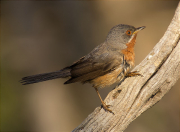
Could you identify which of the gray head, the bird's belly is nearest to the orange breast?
the gray head

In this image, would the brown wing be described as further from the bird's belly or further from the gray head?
the gray head

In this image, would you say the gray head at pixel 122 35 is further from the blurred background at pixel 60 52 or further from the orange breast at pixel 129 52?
the blurred background at pixel 60 52

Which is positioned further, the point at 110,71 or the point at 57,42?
the point at 57,42

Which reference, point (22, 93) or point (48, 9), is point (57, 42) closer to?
point (48, 9)

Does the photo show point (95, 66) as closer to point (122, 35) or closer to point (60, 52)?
point (122, 35)

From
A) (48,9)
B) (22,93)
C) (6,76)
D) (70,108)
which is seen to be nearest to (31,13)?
(48,9)
